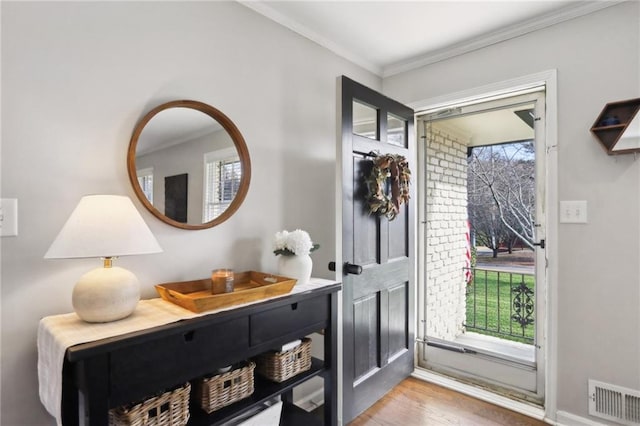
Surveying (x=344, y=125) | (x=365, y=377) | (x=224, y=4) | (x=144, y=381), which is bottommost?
(x=365, y=377)

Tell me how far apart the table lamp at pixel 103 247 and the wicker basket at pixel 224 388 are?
1.39 feet

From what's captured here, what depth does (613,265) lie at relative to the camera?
195 centimetres

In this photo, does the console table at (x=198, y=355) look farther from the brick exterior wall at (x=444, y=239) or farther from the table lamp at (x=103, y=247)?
the brick exterior wall at (x=444, y=239)

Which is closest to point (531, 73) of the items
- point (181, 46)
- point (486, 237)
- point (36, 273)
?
point (486, 237)

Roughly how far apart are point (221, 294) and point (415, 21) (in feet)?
6.54

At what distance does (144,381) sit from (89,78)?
1.16 meters

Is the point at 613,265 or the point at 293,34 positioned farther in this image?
the point at 293,34

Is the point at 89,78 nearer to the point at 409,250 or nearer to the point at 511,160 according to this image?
the point at 409,250

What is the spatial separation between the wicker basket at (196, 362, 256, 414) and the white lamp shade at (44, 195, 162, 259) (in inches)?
22.5

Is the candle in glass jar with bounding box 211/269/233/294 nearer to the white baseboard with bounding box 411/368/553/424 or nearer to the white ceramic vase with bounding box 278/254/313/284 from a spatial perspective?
the white ceramic vase with bounding box 278/254/313/284

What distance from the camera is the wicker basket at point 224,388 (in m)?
1.34

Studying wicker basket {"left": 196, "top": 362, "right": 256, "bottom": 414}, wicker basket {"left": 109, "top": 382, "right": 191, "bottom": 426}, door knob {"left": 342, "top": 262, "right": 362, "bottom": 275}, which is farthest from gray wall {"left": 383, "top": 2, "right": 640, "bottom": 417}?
wicker basket {"left": 109, "top": 382, "right": 191, "bottom": 426}

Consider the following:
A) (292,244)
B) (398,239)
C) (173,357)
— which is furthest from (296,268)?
(398,239)

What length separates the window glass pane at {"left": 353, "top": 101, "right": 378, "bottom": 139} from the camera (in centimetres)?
233
